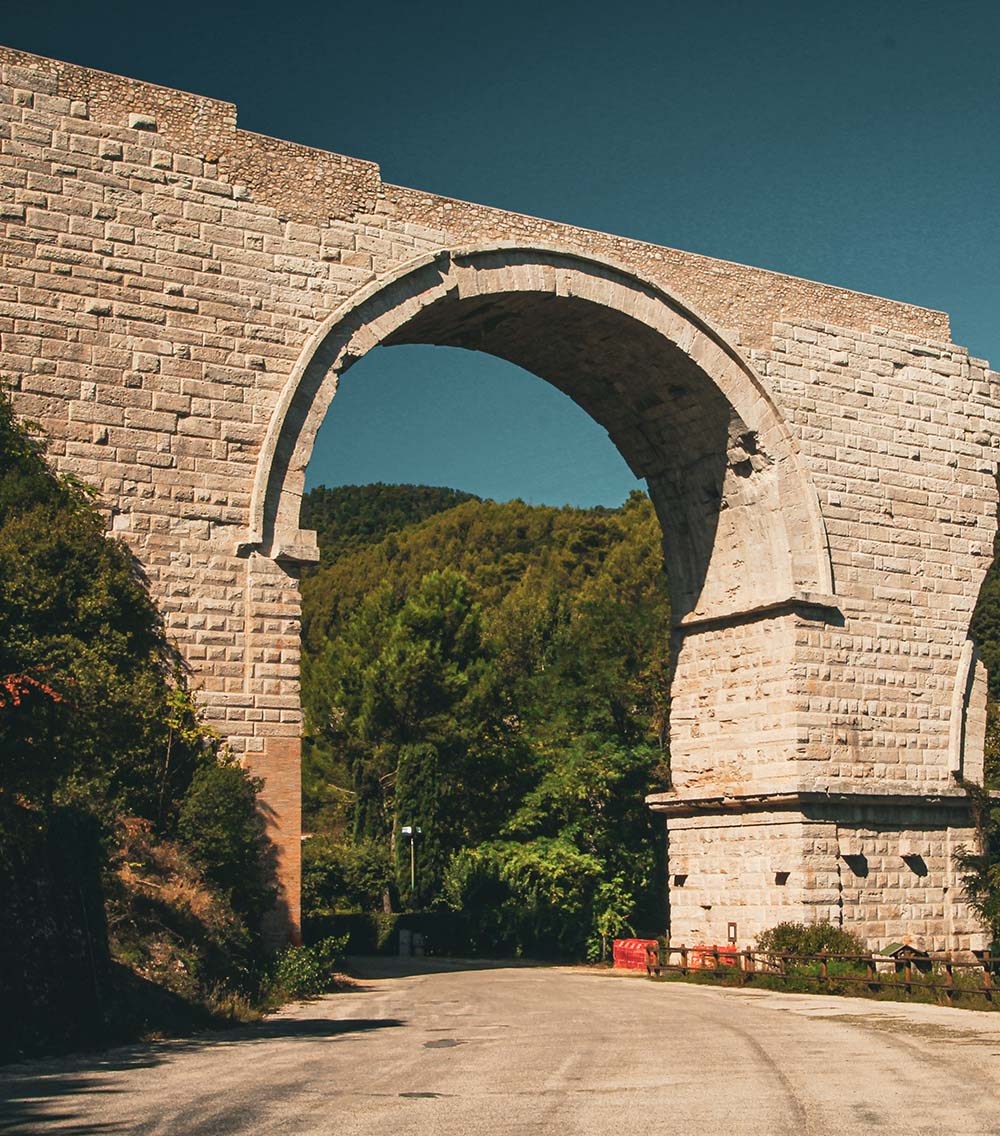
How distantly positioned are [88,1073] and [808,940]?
9.64m

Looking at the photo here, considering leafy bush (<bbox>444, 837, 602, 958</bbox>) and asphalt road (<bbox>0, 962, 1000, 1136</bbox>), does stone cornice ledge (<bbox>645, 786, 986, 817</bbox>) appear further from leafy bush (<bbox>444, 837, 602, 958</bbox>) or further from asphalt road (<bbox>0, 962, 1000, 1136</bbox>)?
leafy bush (<bbox>444, 837, 602, 958</bbox>)

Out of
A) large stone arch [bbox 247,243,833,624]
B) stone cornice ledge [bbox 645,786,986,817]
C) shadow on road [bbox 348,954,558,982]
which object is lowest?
shadow on road [bbox 348,954,558,982]

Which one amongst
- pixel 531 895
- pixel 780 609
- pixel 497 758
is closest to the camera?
pixel 780 609

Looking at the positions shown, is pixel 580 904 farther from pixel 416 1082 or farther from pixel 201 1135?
pixel 201 1135

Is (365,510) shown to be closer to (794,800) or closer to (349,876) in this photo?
(349,876)

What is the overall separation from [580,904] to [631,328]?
1204 centimetres

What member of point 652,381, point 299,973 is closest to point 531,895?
point 652,381

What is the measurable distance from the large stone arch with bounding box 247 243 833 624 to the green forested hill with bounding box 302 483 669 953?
888 centimetres

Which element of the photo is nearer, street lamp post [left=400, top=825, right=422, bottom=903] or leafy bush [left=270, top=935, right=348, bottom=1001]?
leafy bush [left=270, top=935, right=348, bottom=1001]

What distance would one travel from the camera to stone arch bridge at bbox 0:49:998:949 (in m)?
13.6

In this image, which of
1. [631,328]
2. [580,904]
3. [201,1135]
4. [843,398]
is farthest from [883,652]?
[201,1135]

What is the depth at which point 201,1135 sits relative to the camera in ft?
19.7

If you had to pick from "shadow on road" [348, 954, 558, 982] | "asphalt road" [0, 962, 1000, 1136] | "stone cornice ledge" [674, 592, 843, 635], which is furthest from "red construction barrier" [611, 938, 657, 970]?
"asphalt road" [0, 962, 1000, 1136]

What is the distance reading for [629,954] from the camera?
22.2 m
